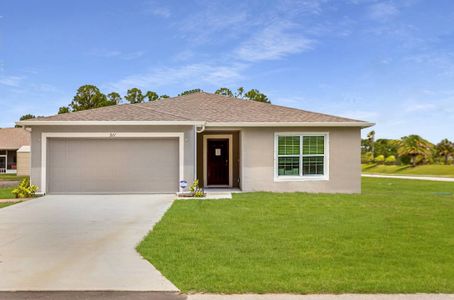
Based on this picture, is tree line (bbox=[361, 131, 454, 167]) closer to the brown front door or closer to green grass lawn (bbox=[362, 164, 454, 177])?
green grass lawn (bbox=[362, 164, 454, 177])

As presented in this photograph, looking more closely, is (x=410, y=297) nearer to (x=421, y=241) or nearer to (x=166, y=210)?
(x=421, y=241)

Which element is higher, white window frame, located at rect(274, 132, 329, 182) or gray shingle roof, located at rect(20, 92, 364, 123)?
gray shingle roof, located at rect(20, 92, 364, 123)

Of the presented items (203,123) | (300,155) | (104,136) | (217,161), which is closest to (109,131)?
(104,136)

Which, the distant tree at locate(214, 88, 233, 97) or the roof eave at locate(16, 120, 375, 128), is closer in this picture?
the roof eave at locate(16, 120, 375, 128)

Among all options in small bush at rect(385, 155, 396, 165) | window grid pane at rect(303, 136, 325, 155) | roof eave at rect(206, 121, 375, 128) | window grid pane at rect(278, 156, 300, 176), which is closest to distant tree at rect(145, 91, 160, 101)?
roof eave at rect(206, 121, 375, 128)

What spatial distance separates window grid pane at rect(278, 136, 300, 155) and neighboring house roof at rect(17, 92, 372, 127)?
2.35ft

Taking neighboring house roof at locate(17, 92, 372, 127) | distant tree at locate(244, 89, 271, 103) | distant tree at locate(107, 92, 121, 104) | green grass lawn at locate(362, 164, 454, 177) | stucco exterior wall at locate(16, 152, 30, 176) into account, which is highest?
distant tree at locate(107, 92, 121, 104)

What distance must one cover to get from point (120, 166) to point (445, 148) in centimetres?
4530

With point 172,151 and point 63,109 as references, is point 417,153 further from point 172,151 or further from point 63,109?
point 172,151

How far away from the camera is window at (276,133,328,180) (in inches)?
623

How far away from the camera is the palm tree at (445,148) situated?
158 feet

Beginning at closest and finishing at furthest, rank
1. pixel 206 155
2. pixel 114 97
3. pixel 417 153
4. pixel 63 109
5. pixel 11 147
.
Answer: pixel 206 155 < pixel 11 147 < pixel 63 109 < pixel 114 97 < pixel 417 153

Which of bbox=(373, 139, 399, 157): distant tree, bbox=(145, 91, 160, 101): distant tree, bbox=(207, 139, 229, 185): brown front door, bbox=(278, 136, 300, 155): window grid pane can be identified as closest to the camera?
bbox=(278, 136, 300, 155): window grid pane

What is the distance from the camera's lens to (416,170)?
138 ft
